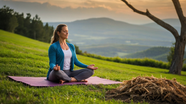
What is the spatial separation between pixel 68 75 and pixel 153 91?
111 inches

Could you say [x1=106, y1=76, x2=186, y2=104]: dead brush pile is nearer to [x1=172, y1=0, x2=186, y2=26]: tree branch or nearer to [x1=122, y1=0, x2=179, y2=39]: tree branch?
[x1=122, y1=0, x2=179, y2=39]: tree branch

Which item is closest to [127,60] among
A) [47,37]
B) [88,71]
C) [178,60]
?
[178,60]

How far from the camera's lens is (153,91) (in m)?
4.35

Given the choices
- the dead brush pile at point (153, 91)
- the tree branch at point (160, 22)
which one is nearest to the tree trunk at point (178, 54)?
the tree branch at point (160, 22)

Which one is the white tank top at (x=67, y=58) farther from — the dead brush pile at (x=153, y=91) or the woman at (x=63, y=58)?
the dead brush pile at (x=153, y=91)

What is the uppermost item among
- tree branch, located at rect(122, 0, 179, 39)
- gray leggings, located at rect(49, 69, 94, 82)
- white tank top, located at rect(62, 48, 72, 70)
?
tree branch, located at rect(122, 0, 179, 39)

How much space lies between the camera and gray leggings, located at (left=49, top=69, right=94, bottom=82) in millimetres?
5512

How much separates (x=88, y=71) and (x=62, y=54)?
968 mm

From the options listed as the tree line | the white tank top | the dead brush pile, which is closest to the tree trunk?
the dead brush pile

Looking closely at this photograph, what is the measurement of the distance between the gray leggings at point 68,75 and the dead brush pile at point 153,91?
1.37 meters

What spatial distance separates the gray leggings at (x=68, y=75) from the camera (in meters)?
5.51

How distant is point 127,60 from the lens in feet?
86.2

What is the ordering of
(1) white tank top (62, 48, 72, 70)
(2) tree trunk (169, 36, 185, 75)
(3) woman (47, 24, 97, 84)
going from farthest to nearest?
(2) tree trunk (169, 36, 185, 75) < (1) white tank top (62, 48, 72, 70) < (3) woman (47, 24, 97, 84)

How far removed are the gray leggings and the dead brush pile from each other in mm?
1372
